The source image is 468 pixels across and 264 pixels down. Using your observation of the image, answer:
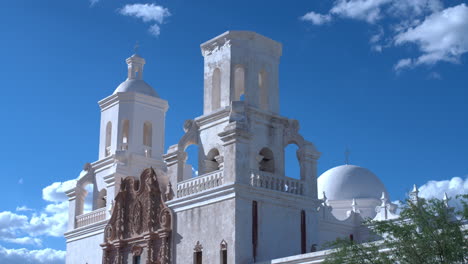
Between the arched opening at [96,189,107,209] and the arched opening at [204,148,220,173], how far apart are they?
24.3 ft

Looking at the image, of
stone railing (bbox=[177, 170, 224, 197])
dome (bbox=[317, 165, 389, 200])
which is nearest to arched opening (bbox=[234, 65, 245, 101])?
stone railing (bbox=[177, 170, 224, 197])

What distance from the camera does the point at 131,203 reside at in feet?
87.2

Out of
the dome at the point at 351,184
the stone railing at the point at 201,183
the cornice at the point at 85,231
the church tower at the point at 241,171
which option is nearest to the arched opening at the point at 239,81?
the church tower at the point at 241,171

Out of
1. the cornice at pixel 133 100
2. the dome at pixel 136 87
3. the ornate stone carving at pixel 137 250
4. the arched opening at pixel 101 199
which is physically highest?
the dome at pixel 136 87

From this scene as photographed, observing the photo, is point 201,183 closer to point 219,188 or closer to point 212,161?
point 219,188

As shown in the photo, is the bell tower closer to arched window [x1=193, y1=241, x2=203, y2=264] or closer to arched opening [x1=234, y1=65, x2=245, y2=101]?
arched opening [x1=234, y1=65, x2=245, y2=101]

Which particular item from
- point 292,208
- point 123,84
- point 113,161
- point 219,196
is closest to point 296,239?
point 292,208

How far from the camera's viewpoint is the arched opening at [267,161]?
24.8 m

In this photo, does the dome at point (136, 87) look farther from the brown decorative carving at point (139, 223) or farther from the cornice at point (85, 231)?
the cornice at point (85, 231)

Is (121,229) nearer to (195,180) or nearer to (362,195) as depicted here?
(195,180)

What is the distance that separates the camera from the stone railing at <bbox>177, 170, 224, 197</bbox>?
22.8 m

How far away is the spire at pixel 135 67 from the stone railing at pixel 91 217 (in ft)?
21.5

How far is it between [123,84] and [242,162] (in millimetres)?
11113

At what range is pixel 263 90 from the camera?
2570 cm
